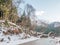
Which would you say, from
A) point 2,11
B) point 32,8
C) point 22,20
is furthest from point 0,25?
point 32,8

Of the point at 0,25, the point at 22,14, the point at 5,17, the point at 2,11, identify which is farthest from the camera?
the point at 22,14

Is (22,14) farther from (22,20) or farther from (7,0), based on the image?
(7,0)

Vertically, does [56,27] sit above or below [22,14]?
below

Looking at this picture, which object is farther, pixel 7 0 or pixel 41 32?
pixel 41 32

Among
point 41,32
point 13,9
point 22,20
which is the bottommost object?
point 41,32

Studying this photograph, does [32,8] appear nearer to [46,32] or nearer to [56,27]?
[46,32]

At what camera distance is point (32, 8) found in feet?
83.5

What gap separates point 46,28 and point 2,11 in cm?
955

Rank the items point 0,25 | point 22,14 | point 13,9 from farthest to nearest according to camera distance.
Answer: point 22,14 → point 13,9 → point 0,25

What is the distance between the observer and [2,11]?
15852mm

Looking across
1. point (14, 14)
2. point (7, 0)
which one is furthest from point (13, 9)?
point (7, 0)

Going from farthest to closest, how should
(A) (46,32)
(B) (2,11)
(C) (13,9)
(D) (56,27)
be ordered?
1. (A) (46,32)
2. (C) (13,9)
3. (D) (56,27)
4. (B) (2,11)

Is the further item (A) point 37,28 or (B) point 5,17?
(A) point 37,28

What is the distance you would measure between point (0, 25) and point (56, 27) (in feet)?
26.0
